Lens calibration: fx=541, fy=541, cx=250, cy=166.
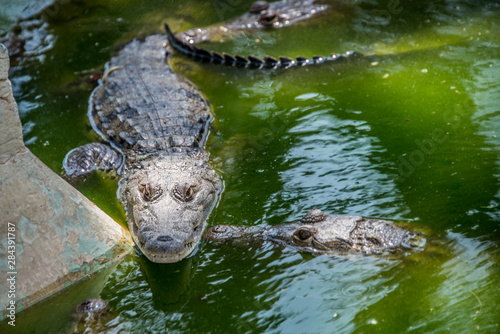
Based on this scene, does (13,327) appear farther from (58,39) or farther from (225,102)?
(58,39)

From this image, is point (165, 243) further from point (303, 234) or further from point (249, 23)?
point (249, 23)

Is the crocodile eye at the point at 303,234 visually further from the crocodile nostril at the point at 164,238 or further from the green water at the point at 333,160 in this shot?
the crocodile nostril at the point at 164,238

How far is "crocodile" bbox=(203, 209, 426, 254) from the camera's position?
4.00m

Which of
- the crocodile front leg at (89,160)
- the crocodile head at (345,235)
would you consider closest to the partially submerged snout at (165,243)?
the crocodile head at (345,235)

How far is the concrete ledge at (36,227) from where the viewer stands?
3.84 meters

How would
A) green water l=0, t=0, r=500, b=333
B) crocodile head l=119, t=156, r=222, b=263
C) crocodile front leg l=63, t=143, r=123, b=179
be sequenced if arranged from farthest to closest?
crocodile front leg l=63, t=143, r=123, b=179
crocodile head l=119, t=156, r=222, b=263
green water l=0, t=0, r=500, b=333

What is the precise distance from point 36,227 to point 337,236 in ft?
7.28

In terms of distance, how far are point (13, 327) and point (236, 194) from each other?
7.03ft

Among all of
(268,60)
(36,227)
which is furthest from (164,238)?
(268,60)

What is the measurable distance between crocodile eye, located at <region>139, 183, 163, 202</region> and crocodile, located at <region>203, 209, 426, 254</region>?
85 cm

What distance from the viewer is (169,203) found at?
15.3ft

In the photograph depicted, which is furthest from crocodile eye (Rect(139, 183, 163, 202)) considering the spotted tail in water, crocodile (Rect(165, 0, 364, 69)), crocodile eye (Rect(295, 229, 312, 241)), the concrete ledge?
crocodile (Rect(165, 0, 364, 69))

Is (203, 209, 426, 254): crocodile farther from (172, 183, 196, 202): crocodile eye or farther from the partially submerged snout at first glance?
(172, 183, 196, 202): crocodile eye

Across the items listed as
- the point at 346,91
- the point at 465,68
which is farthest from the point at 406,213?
the point at 465,68
